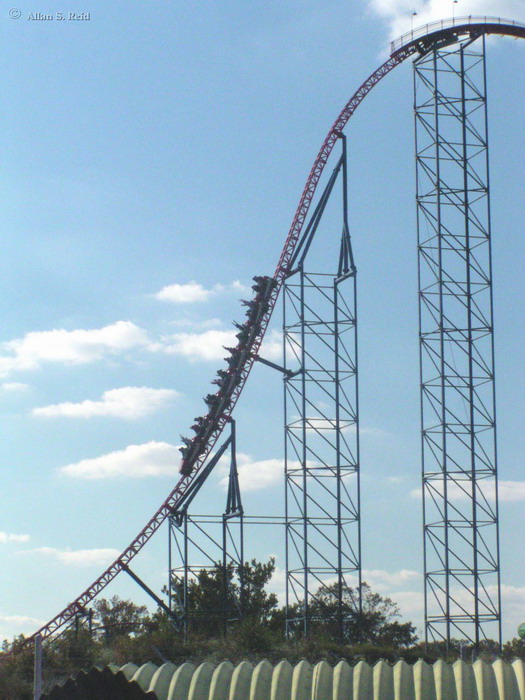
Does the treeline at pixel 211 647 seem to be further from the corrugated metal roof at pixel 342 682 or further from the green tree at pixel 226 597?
the corrugated metal roof at pixel 342 682

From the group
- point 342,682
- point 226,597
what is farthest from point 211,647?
point 342,682

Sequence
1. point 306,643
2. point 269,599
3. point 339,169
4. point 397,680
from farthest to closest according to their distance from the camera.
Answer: point 269,599
point 339,169
point 306,643
point 397,680

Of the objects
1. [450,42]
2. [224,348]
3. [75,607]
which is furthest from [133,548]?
[450,42]

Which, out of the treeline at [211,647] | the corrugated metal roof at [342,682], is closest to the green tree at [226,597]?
the treeline at [211,647]

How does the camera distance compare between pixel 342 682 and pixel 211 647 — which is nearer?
pixel 342 682

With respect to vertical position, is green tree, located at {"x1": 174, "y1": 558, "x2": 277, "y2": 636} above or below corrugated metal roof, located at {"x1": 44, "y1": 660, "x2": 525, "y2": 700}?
above

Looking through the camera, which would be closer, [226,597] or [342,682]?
[342,682]

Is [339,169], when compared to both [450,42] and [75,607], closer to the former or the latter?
[450,42]

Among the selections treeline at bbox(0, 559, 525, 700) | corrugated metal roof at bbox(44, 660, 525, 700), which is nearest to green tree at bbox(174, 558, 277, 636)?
treeline at bbox(0, 559, 525, 700)

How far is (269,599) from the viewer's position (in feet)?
199

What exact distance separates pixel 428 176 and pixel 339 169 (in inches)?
130

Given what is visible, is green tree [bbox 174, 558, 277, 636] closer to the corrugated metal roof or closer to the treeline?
the treeline

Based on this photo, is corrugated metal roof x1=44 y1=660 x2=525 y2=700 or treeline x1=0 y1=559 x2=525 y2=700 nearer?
corrugated metal roof x1=44 y1=660 x2=525 y2=700

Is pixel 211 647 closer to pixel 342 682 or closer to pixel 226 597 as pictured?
pixel 226 597
